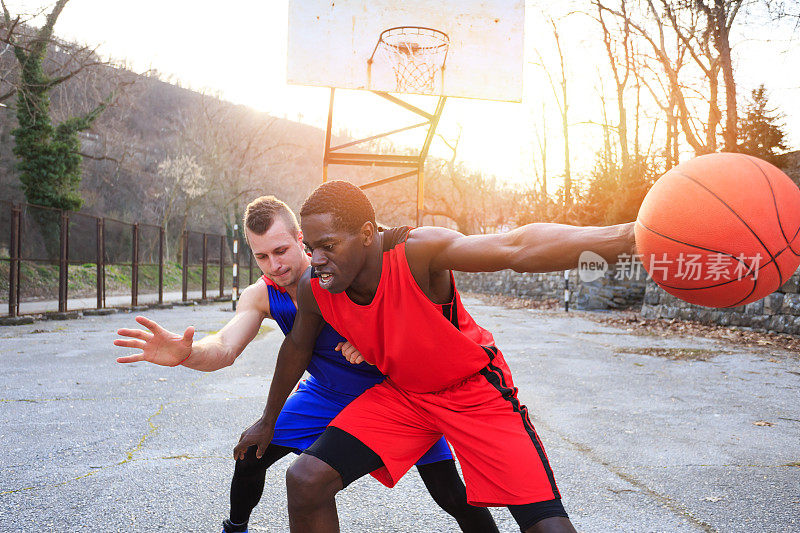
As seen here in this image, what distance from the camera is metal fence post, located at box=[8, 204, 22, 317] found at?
35.7 feet

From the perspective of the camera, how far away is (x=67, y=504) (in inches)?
125

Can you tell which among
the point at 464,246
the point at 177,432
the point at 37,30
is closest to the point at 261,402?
the point at 177,432

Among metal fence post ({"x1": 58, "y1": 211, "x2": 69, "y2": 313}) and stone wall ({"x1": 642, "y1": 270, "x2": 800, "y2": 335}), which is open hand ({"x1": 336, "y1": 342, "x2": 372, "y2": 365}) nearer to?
stone wall ({"x1": 642, "y1": 270, "x2": 800, "y2": 335})

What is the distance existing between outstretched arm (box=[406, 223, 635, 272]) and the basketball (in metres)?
0.08

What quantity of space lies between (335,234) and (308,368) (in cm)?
80

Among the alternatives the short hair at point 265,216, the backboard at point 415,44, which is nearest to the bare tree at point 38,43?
the backboard at point 415,44

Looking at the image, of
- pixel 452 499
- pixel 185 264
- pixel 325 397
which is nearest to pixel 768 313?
pixel 452 499

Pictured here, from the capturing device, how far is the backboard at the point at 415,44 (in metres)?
11.1

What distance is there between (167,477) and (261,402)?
6.37ft

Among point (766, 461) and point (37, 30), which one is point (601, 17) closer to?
point (37, 30)

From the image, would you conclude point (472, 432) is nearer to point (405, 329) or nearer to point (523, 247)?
point (405, 329)

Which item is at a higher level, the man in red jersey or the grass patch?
the man in red jersey

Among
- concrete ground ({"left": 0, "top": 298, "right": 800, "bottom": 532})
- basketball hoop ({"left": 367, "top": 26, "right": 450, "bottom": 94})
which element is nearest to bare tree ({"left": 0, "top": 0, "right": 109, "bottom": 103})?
basketball hoop ({"left": 367, "top": 26, "right": 450, "bottom": 94})

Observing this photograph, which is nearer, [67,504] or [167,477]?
[67,504]
